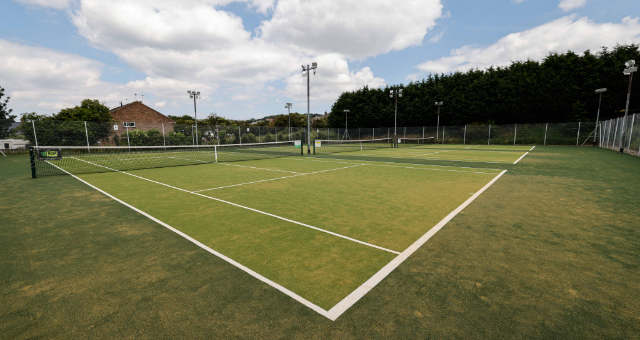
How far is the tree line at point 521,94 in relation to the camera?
119 feet

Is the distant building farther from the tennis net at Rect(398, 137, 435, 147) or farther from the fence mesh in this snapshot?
the tennis net at Rect(398, 137, 435, 147)

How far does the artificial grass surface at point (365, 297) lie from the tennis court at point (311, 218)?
245mm

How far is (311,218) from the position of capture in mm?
5629

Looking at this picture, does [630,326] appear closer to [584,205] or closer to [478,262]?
[478,262]

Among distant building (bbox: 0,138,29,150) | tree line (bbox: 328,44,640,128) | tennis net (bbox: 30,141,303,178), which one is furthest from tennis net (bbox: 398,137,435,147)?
distant building (bbox: 0,138,29,150)

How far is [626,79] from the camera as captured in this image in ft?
114

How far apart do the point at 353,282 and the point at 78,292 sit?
307cm

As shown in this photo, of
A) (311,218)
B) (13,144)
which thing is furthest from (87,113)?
(311,218)

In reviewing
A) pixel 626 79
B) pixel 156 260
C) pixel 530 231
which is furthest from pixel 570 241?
pixel 626 79

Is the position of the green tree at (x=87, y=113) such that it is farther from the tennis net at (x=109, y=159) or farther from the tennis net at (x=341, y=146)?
the tennis net at (x=341, y=146)

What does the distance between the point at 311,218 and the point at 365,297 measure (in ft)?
9.13

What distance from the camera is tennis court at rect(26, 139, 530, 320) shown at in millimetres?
3422

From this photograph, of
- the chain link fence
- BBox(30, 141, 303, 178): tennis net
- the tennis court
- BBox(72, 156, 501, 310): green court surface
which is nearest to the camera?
the tennis court

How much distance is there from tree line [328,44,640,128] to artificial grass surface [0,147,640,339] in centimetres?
4424
